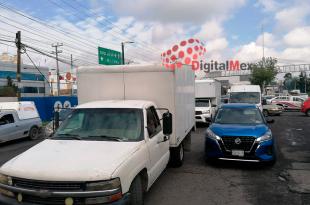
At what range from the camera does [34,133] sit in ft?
49.9

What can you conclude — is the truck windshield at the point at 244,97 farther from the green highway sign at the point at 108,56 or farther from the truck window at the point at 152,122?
the truck window at the point at 152,122

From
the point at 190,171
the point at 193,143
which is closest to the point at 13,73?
the point at 193,143

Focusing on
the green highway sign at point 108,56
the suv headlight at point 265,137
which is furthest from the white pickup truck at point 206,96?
the suv headlight at point 265,137

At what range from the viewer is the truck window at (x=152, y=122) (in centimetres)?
574

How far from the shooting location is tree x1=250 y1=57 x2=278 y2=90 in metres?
60.5

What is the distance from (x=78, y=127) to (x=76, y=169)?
170 centimetres

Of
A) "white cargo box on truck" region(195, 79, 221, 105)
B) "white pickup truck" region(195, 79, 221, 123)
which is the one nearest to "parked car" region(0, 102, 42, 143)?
"white pickup truck" region(195, 79, 221, 123)

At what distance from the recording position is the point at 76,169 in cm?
398

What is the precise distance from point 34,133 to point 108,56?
1297 cm

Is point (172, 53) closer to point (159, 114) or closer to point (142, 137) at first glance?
point (159, 114)

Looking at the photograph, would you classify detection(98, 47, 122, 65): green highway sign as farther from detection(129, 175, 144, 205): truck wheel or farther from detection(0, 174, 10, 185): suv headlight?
detection(0, 174, 10, 185): suv headlight

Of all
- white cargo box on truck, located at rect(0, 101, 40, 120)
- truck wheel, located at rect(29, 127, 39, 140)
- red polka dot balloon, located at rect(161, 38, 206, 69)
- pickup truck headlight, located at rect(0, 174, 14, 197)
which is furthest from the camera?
red polka dot balloon, located at rect(161, 38, 206, 69)

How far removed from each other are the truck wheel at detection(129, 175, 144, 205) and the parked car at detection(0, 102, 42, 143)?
406 inches

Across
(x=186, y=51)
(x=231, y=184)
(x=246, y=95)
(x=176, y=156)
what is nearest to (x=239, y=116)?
(x=176, y=156)
